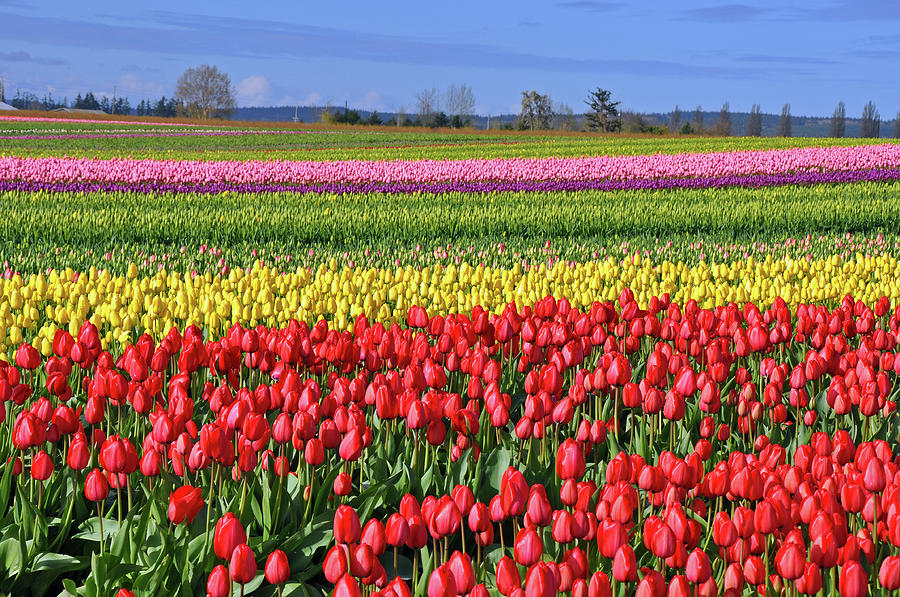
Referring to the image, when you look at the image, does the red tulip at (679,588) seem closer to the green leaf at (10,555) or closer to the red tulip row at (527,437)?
the red tulip row at (527,437)

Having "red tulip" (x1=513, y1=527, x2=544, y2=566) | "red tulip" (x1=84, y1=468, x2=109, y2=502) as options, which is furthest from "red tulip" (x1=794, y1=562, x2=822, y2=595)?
"red tulip" (x1=84, y1=468, x2=109, y2=502)

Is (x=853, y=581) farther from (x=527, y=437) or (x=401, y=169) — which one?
(x=401, y=169)

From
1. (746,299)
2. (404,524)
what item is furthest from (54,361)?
(746,299)

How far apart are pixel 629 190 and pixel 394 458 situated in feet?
58.6

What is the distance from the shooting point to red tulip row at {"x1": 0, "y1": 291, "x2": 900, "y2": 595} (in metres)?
2.21

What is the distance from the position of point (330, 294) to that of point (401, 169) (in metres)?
17.3

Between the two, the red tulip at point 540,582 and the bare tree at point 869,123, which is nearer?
the red tulip at point 540,582

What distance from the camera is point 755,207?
51.5 feet

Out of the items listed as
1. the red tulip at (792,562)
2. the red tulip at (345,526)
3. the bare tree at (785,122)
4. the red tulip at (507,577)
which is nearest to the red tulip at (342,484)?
the red tulip at (345,526)

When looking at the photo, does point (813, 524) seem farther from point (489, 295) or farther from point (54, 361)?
point (489, 295)

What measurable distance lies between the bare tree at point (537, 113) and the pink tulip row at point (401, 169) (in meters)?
65.7

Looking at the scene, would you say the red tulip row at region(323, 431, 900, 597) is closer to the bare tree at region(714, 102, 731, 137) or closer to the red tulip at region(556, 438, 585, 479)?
the red tulip at region(556, 438, 585, 479)

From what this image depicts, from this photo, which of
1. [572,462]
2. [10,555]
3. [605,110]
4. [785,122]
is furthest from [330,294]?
[785,122]

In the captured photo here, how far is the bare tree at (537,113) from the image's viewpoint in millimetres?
91875
